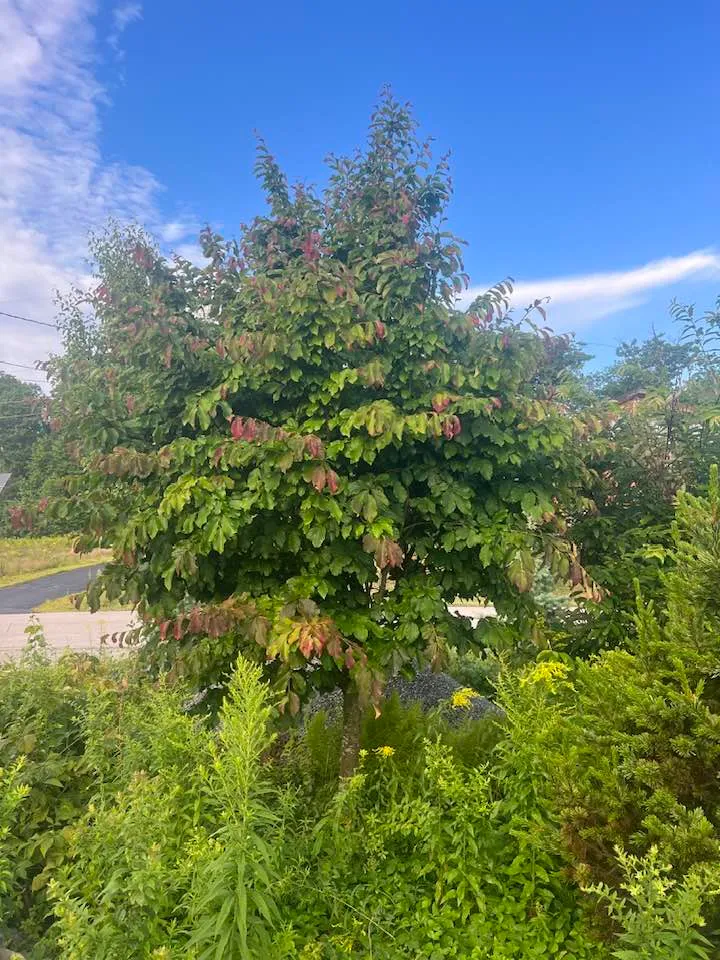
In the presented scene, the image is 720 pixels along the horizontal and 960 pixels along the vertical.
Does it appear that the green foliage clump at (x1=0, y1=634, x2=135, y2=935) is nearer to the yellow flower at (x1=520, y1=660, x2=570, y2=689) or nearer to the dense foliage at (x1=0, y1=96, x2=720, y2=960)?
the dense foliage at (x1=0, y1=96, x2=720, y2=960)

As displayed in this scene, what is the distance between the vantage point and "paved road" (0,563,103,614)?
13328mm

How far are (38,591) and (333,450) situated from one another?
16.2 m

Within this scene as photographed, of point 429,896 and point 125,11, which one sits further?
point 125,11

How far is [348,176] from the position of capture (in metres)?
3.15

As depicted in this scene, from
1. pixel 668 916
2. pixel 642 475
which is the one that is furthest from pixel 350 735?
pixel 642 475

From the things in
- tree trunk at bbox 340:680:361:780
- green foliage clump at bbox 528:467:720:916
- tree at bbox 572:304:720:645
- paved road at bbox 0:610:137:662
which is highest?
tree at bbox 572:304:720:645

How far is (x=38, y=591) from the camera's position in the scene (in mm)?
15578

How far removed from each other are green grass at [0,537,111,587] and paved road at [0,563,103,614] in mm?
643

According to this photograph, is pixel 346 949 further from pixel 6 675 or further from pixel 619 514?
pixel 619 514

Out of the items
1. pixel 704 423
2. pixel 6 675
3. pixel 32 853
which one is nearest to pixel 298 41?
pixel 704 423

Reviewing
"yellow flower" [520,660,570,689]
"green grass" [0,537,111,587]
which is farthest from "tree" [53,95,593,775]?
"green grass" [0,537,111,587]

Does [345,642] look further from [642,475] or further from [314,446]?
[642,475]

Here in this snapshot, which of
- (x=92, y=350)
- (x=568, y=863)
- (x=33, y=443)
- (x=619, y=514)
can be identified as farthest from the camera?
(x=33, y=443)

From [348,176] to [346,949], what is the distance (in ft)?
11.7
